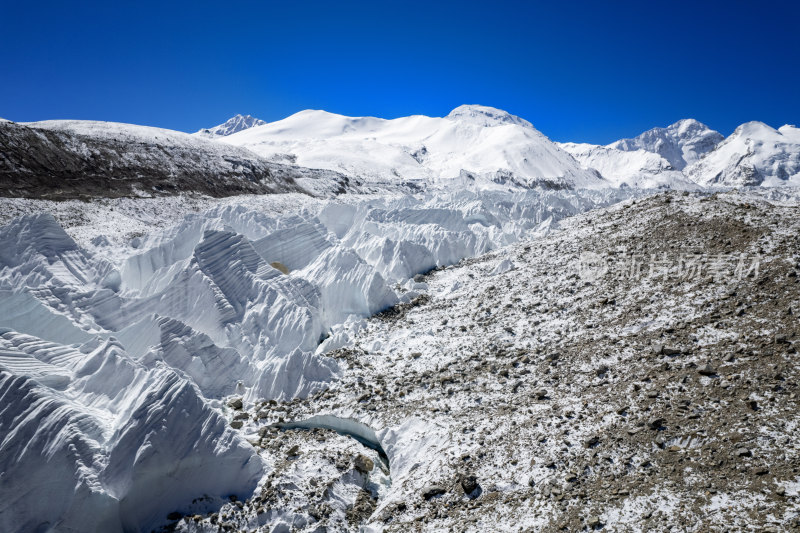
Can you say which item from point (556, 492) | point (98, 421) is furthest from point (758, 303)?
point (98, 421)

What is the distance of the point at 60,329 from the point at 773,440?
13074 millimetres

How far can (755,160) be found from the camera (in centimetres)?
15138

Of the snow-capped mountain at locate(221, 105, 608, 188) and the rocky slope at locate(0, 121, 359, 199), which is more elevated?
the snow-capped mountain at locate(221, 105, 608, 188)

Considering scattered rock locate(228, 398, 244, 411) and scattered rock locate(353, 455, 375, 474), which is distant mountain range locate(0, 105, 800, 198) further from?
scattered rock locate(353, 455, 375, 474)

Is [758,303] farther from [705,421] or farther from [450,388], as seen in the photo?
[450,388]

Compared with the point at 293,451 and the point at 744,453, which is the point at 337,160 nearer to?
the point at 293,451

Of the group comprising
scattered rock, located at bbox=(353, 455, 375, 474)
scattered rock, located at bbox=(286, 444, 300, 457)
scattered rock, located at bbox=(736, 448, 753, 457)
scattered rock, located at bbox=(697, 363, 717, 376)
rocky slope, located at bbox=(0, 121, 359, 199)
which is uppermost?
rocky slope, located at bbox=(0, 121, 359, 199)

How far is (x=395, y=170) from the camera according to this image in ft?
324

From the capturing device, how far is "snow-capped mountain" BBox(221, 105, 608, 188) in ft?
312

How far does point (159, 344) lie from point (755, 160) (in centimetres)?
19966

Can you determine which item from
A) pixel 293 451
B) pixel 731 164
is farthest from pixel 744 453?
pixel 731 164

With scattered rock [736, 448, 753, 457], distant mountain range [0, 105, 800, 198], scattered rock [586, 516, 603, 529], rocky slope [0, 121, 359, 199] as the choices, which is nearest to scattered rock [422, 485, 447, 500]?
scattered rock [586, 516, 603, 529]

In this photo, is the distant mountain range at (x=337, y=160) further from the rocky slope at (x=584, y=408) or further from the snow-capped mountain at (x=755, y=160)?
the rocky slope at (x=584, y=408)

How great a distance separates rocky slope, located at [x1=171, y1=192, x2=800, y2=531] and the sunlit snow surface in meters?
0.81
